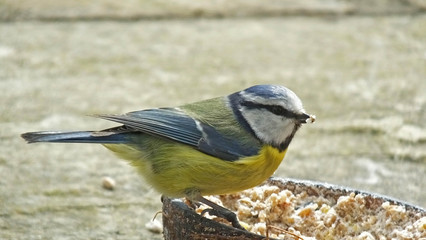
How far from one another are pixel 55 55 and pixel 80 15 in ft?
2.96

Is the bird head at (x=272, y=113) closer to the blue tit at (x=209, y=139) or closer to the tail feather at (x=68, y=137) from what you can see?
the blue tit at (x=209, y=139)

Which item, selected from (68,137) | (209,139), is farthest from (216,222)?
(68,137)

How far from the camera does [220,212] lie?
3.03m

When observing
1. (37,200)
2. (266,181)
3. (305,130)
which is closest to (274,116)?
(266,181)

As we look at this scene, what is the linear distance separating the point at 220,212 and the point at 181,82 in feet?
9.93

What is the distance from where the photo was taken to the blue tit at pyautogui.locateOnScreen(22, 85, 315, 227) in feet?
10.0

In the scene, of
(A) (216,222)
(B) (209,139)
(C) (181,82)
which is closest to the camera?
(A) (216,222)

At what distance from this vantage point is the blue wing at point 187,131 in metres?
3.10

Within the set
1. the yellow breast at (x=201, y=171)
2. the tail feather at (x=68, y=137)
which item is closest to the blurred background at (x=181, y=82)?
the tail feather at (x=68, y=137)

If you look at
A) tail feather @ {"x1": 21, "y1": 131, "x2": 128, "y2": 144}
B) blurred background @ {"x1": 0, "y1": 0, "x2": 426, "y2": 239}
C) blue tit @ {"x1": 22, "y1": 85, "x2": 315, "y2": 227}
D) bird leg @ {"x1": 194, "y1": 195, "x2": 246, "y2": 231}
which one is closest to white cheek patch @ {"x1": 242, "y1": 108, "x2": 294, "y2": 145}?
blue tit @ {"x1": 22, "y1": 85, "x2": 315, "y2": 227}

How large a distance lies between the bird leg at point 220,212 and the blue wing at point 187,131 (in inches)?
7.2

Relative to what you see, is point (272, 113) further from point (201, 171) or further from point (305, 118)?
point (201, 171)

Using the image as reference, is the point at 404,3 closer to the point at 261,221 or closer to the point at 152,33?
the point at 152,33

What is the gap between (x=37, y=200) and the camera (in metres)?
4.20
